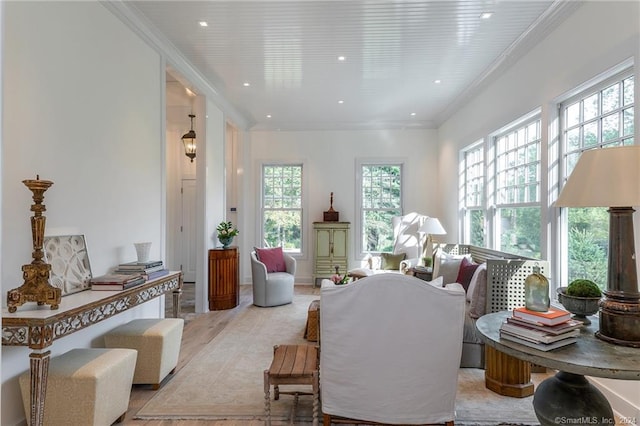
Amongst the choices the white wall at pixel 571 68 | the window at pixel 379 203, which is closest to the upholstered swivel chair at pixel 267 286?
the window at pixel 379 203

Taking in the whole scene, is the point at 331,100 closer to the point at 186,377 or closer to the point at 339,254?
the point at 339,254

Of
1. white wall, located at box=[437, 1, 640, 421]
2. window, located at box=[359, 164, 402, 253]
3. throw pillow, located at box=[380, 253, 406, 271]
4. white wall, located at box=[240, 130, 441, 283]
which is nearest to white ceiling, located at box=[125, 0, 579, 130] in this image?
white wall, located at box=[437, 1, 640, 421]

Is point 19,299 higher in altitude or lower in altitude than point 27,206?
lower

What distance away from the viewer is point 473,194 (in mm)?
5496

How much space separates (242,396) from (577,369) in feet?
7.16

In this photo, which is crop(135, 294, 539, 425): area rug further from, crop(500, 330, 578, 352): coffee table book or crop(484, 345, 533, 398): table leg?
crop(500, 330, 578, 352): coffee table book

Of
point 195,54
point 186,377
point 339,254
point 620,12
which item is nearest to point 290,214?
point 339,254

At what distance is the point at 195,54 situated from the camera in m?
4.02

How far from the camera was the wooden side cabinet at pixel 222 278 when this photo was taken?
4.98 m

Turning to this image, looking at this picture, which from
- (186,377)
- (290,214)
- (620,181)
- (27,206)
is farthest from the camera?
(290,214)

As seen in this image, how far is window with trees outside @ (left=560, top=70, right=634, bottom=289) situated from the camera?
2.63m

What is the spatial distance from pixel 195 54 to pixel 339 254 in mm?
4057

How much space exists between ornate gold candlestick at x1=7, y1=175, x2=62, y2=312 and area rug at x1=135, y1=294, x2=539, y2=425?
1.04 meters

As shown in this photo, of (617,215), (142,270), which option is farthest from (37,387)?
(617,215)
